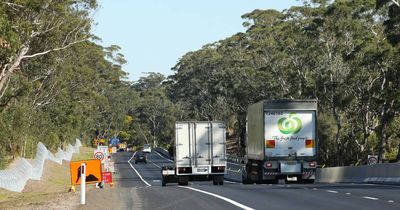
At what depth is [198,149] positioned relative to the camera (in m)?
38.3

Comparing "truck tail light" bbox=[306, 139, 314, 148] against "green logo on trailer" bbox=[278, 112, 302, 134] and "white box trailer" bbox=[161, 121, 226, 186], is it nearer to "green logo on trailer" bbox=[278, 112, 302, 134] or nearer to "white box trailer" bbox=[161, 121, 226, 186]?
"green logo on trailer" bbox=[278, 112, 302, 134]

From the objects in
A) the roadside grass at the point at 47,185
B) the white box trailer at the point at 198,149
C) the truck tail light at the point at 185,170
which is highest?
the white box trailer at the point at 198,149

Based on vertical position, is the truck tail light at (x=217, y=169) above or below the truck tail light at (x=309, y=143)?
below

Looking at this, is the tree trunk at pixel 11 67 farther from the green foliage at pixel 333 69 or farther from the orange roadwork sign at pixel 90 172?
the green foliage at pixel 333 69

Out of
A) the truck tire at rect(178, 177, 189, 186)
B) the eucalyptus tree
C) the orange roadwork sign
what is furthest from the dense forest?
the orange roadwork sign

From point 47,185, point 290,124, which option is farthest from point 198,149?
point 47,185

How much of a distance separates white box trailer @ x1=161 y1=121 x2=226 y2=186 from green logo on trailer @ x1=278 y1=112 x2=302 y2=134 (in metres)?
4.18

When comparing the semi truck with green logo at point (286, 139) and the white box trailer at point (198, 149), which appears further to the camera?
the white box trailer at point (198, 149)

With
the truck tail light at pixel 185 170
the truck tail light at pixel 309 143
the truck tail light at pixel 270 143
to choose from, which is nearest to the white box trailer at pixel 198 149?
the truck tail light at pixel 185 170

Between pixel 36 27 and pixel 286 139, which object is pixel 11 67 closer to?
pixel 36 27

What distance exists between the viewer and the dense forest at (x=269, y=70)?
48.5m

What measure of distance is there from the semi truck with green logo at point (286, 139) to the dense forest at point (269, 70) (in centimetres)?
487

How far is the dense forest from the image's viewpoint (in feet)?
159

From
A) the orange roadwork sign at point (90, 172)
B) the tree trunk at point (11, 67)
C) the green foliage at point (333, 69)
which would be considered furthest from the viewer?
the green foliage at point (333, 69)
